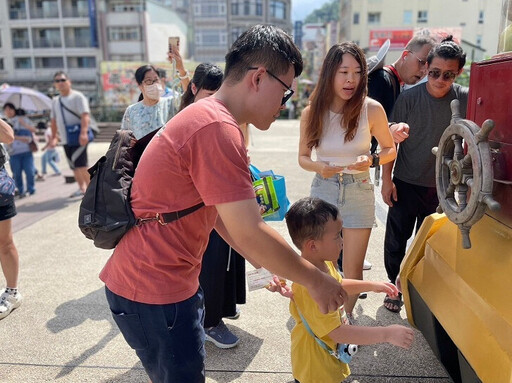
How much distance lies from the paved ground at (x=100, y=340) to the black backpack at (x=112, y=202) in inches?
48.7

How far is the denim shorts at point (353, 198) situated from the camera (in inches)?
107

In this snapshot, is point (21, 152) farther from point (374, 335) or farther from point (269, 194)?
point (374, 335)

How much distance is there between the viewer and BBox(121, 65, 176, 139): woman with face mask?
143 inches

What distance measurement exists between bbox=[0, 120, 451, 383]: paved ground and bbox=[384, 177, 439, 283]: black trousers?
36cm

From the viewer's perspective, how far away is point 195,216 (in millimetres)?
1461

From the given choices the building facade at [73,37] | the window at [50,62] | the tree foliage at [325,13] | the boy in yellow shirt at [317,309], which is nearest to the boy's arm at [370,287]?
the boy in yellow shirt at [317,309]

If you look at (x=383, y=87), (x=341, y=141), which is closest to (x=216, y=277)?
(x=341, y=141)

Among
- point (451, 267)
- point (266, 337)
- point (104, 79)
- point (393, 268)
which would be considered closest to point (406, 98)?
point (393, 268)

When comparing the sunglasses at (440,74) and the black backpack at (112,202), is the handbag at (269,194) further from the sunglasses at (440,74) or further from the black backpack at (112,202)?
the sunglasses at (440,74)

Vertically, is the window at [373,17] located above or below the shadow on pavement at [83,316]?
above

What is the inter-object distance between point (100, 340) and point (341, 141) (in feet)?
6.31

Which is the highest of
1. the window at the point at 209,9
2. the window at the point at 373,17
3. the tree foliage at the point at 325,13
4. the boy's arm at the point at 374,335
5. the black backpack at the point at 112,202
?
the tree foliage at the point at 325,13

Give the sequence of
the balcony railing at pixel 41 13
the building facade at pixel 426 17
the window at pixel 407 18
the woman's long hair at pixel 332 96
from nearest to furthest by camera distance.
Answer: the woman's long hair at pixel 332 96
the balcony railing at pixel 41 13
the building facade at pixel 426 17
the window at pixel 407 18

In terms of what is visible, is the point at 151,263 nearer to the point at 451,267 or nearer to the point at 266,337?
the point at 451,267
